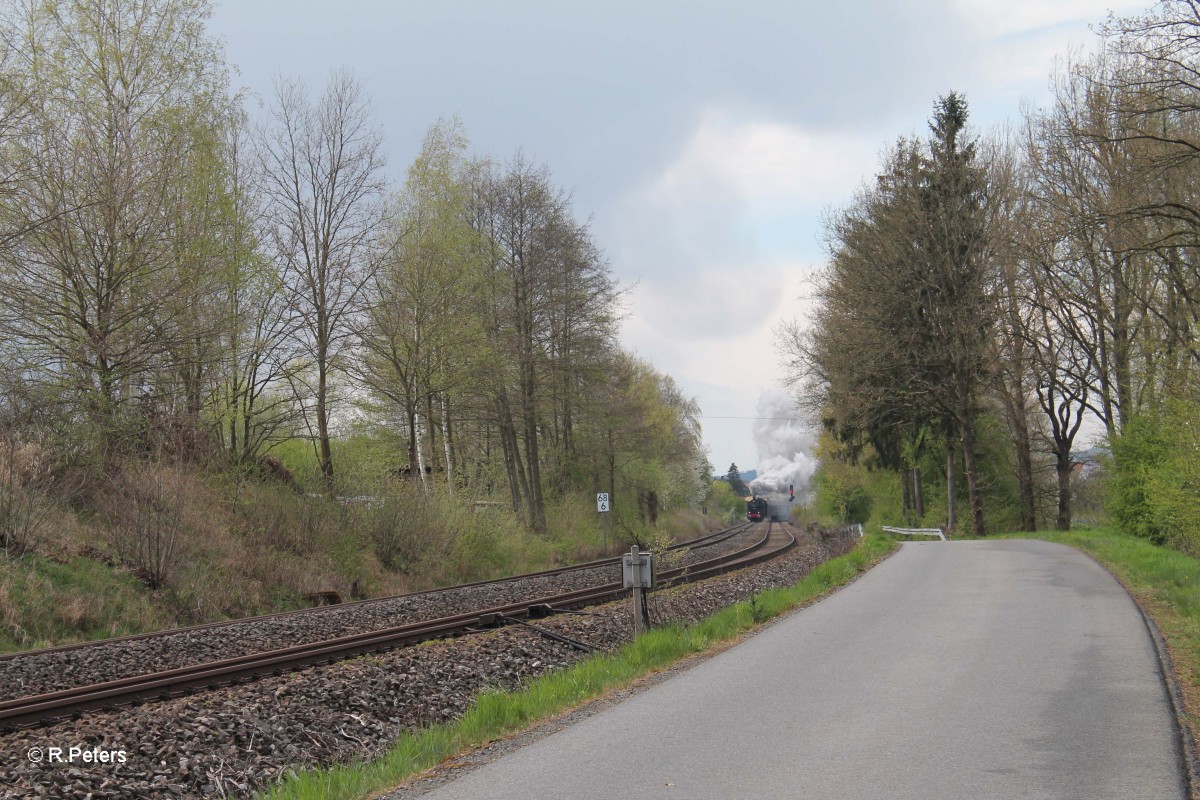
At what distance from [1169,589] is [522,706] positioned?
11.4 m

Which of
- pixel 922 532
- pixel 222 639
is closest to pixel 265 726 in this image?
pixel 222 639

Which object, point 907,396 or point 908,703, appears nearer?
point 908,703

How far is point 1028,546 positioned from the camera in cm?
2516

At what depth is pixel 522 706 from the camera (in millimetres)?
8164

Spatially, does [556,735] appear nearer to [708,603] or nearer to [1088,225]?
[708,603]

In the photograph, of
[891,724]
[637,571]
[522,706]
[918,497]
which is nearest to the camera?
[891,724]

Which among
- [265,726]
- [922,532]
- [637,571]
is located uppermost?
[637,571]

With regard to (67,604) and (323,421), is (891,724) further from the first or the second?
(323,421)

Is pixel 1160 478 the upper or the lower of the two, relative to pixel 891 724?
upper

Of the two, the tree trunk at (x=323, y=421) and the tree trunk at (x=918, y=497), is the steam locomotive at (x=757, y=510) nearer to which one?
the tree trunk at (x=918, y=497)

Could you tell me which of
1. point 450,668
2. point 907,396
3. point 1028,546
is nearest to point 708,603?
point 450,668

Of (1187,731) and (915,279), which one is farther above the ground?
(915,279)

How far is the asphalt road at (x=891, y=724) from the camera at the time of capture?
5.54 meters

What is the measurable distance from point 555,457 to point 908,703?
35672mm
